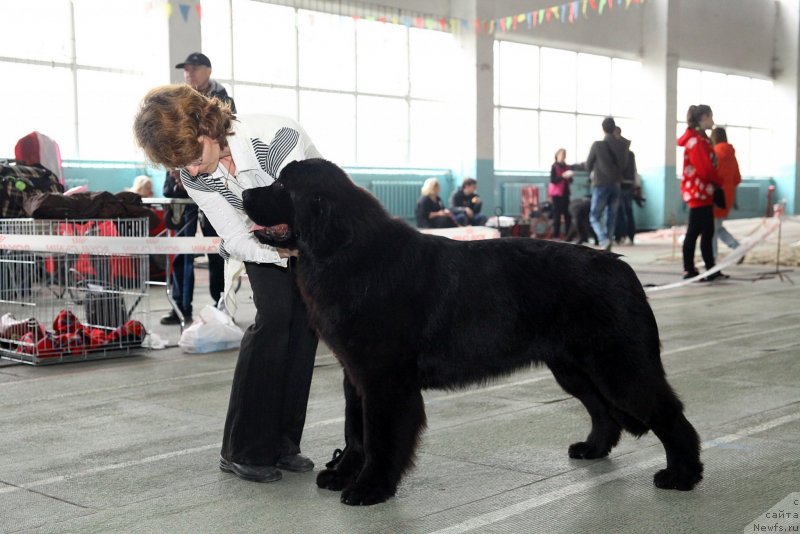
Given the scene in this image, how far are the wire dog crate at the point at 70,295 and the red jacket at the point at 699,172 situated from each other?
656 centimetres

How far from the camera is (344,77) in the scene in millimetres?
18062

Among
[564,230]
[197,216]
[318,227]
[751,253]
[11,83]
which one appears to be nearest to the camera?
[318,227]

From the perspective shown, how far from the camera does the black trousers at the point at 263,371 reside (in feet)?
11.5

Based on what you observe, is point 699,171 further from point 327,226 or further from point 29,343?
point 327,226

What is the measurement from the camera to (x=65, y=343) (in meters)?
6.37

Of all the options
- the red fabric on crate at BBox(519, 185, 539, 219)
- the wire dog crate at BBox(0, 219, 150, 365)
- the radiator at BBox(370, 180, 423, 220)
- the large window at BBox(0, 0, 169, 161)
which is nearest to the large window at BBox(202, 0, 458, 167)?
the radiator at BBox(370, 180, 423, 220)

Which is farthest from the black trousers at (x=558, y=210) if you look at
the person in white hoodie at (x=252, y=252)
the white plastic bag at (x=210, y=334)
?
the person in white hoodie at (x=252, y=252)

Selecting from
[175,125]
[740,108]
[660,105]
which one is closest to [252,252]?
[175,125]

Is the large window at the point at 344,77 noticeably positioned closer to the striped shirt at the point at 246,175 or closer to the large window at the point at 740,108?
the large window at the point at 740,108

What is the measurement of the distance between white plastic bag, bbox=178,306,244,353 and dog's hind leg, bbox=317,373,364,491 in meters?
3.39

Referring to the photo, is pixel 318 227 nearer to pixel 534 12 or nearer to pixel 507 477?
pixel 507 477

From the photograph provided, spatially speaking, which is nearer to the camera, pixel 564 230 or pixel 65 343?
pixel 65 343

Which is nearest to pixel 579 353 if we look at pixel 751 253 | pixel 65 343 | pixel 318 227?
pixel 318 227

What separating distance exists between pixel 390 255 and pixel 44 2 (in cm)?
1240
